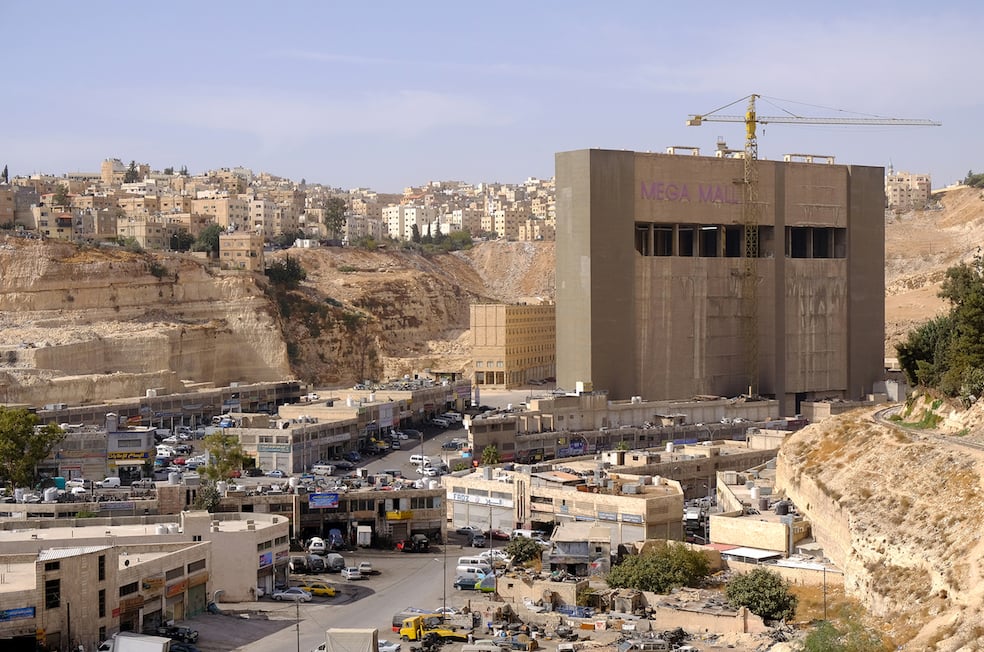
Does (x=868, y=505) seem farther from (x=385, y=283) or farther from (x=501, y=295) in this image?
(x=501, y=295)

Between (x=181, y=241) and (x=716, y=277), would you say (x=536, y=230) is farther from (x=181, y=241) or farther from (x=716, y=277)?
(x=716, y=277)

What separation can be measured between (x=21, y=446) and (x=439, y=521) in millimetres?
15196

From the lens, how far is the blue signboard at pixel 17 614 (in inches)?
1242

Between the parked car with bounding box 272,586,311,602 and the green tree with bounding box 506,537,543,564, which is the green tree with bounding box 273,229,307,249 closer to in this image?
the green tree with bounding box 506,537,543,564

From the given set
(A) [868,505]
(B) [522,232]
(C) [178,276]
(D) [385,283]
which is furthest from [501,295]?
(A) [868,505]

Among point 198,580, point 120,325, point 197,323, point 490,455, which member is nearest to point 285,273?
point 197,323

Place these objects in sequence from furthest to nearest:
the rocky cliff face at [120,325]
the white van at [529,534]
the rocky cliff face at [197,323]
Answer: the rocky cliff face at [197,323], the rocky cliff face at [120,325], the white van at [529,534]

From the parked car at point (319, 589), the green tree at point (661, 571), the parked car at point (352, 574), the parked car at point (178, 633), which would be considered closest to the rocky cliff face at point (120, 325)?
the parked car at point (352, 574)

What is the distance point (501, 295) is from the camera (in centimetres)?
13438

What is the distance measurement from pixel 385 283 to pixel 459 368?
40.2ft

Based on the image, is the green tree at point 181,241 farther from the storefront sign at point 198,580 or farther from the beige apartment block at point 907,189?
the beige apartment block at point 907,189

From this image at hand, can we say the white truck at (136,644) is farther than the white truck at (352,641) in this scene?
Yes

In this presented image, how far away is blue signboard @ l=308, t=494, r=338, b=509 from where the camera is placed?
45875 millimetres

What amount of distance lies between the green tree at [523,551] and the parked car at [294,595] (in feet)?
21.1
